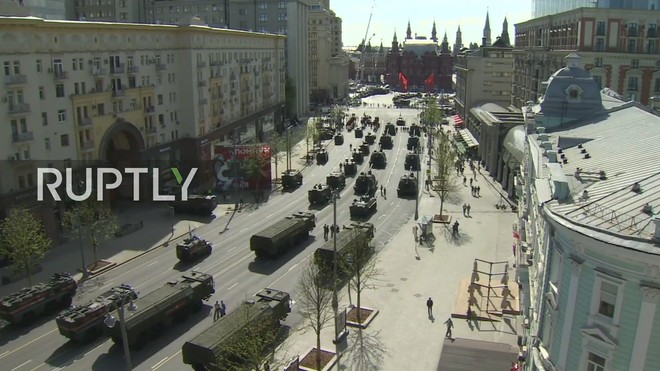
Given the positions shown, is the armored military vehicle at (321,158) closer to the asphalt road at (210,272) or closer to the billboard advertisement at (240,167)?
the asphalt road at (210,272)

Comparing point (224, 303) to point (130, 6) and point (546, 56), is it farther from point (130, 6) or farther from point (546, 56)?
point (130, 6)

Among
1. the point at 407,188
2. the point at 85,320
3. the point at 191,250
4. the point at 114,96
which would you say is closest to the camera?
the point at 85,320

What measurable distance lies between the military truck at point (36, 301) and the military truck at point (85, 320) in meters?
3.62

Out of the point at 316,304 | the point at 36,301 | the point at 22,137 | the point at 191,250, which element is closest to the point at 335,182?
the point at 191,250

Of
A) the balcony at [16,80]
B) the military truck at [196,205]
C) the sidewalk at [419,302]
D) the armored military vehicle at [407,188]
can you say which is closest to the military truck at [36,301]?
the sidewalk at [419,302]

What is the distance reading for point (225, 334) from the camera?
3186 centimetres

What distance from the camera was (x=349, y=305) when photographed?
138 ft

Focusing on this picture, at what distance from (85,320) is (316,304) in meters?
14.9

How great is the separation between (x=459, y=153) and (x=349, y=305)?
67008 millimetres

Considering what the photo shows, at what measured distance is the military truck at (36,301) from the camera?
37812 mm

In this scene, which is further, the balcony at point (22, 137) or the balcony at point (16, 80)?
the balcony at point (22, 137)

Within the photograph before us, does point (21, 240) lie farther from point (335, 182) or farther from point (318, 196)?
point (335, 182)

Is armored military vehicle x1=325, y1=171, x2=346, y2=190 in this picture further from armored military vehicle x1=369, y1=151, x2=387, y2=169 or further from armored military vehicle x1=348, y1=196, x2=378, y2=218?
armored military vehicle x1=369, y1=151, x2=387, y2=169

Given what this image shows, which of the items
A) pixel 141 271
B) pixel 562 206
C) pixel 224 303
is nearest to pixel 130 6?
pixel 141 271
